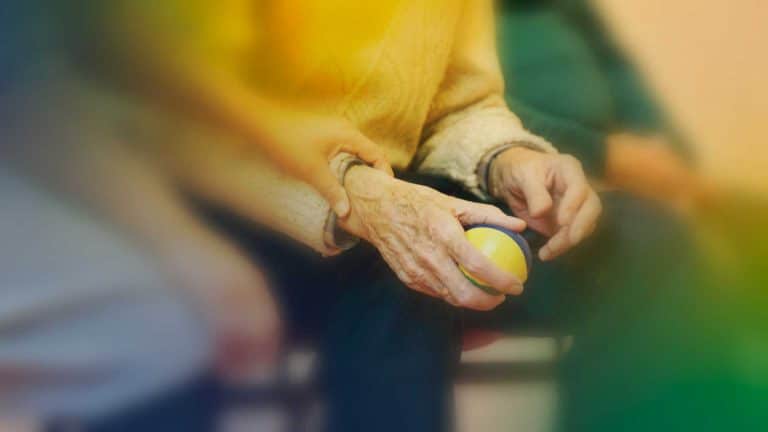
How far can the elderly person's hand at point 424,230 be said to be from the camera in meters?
1.02

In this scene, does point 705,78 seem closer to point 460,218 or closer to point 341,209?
point 460,218

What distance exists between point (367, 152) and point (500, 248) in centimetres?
21

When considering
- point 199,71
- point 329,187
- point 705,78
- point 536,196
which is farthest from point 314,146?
point 705,78

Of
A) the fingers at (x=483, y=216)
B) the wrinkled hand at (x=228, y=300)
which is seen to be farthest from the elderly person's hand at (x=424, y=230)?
the wrinkled hand at (x=228, y=300)

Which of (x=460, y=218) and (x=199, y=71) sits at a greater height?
(x=199, y=71)

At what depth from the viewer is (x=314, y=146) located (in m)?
1.06

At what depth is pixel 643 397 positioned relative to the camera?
1.06 meters

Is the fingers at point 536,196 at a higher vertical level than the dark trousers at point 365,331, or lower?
higher

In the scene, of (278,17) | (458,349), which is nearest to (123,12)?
(278,17)

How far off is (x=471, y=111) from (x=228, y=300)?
0.41 meters

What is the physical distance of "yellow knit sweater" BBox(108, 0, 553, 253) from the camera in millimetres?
1052

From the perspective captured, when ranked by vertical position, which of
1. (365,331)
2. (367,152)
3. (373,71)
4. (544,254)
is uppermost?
(373,71)

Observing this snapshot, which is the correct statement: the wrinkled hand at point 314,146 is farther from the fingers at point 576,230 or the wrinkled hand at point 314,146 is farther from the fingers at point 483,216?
the fingers at point 576,230

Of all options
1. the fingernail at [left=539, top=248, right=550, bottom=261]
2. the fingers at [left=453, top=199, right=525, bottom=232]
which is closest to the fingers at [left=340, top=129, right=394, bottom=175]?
the fingers at [left=453, top=199, right=525, bottom=232]
